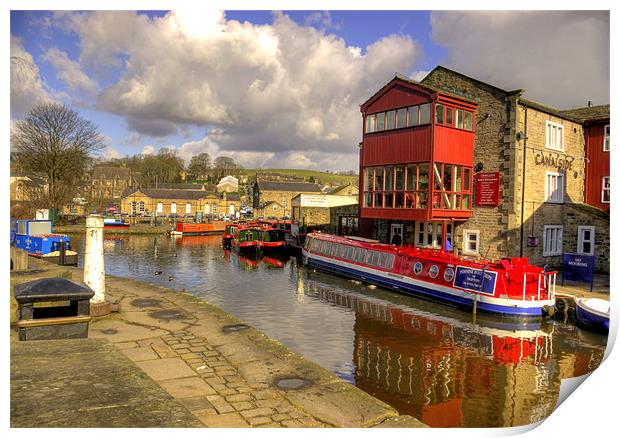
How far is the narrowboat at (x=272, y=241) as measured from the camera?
3866 cm

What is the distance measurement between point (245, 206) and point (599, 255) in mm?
76512

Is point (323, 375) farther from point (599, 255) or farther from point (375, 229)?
point (375, 229)

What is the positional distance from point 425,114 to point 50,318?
17.8m

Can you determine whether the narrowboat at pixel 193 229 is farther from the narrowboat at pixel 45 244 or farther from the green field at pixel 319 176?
the green field at pixel 319 176

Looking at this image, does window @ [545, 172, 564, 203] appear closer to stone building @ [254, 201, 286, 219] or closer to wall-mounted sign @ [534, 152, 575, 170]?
wall-mounted sign @ [534, 152, 575, 170]

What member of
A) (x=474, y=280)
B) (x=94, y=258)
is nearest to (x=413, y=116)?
(x=474, y=280)

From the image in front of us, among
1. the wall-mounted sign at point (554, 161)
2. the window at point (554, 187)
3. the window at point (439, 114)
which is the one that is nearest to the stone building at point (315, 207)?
the window at point (554, 187)

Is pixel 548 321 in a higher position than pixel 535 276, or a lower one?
lower

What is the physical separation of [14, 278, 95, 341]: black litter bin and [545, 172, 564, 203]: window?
2135 centimetres

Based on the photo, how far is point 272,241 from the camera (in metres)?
39.3

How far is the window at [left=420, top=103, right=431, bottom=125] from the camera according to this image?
2169 cm

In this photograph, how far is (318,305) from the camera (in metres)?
19.0

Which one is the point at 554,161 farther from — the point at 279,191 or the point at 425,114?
the point at 279,191

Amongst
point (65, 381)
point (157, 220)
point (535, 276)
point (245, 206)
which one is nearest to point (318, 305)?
point (535, 276)
